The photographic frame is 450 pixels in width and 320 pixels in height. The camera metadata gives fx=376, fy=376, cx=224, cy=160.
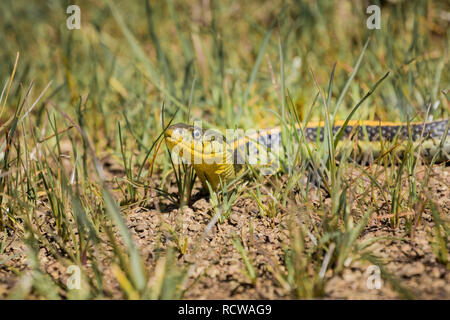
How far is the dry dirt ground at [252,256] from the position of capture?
134cm

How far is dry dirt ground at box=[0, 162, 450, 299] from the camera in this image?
1340 millimetres

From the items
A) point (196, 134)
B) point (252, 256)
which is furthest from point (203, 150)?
point (252, 256)

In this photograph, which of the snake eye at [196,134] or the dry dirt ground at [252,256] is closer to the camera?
the dry dirt ground at [252,256]

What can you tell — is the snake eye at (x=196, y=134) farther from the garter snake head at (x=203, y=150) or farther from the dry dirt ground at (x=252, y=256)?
the dry dirt ground at (x=252, y=256)

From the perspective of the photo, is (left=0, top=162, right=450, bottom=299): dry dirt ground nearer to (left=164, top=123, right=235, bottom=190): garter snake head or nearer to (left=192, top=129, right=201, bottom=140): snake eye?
(left=164, top=123, right=235, bottom=190): garter snake head

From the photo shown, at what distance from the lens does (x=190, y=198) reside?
6.78 ft

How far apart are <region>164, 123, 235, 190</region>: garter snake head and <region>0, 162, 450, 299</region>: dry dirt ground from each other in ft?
0.88

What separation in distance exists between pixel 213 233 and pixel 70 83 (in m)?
2.17

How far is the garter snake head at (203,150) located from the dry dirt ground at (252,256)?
0.88 feet

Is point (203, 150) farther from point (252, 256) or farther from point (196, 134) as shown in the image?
point (252, 256)

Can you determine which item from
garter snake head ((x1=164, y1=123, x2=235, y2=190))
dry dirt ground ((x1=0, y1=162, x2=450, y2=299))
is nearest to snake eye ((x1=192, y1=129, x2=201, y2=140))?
garter snake head ((x1=164, y1=123, x2=235, y2=190))

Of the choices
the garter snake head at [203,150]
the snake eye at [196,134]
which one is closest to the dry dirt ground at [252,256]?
the garter snake head at [203,150]

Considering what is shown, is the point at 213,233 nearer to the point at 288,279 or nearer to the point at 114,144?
the point at 288,279
